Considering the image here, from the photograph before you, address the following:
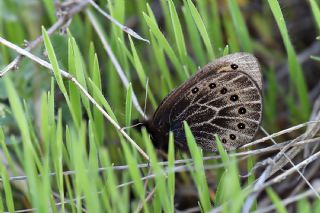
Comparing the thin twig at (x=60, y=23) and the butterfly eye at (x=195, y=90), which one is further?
the thin twig at (x=60, y=23)

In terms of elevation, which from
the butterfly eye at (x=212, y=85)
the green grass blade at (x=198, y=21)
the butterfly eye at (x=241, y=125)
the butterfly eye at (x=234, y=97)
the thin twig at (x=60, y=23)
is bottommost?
the butterfly eye at (x=241, y=125)

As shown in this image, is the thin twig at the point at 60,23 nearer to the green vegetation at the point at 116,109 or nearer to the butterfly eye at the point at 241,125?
the green vegetation at the point at 116,109

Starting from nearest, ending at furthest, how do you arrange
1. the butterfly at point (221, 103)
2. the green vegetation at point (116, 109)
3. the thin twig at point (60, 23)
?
1. the green vegetation at point (116, 109)
2. the butterfly at point (221, 103)
3. the thin twig at point (60, 23)

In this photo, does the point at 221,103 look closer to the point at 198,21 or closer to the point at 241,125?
the point at 241,125

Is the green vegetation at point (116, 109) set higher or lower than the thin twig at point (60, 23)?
lower

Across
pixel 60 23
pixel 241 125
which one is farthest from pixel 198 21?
pixel 60 23

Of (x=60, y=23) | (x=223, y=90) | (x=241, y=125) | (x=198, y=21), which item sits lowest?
(x=241, y=125)

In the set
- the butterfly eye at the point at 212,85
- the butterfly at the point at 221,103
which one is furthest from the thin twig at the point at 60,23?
the butterfly eye at the point at 212,85

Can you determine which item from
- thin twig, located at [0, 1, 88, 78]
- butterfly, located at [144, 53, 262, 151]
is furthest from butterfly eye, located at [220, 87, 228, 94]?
thin twig, located at [0, 1, 88, 78]

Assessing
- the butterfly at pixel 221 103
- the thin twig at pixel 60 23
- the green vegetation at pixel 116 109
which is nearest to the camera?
the green vegetation at pixel 116 109
